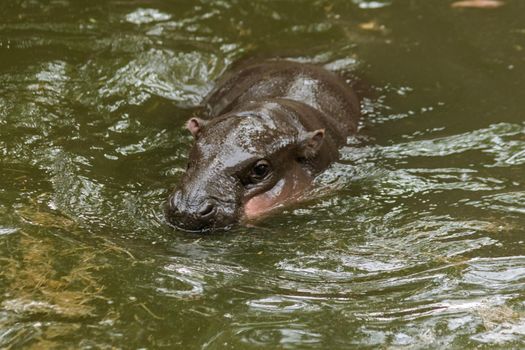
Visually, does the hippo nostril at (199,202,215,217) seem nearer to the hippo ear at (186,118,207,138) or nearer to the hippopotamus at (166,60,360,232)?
the hippopotamus at (166,60,360,232)

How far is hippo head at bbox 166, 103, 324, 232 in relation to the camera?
18.3 ft

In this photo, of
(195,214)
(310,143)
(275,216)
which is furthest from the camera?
(310,143)

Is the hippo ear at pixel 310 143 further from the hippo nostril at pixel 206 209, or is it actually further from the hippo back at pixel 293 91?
the hippo nostril at pixel 206 209

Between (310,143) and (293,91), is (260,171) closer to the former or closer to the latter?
(310,143)

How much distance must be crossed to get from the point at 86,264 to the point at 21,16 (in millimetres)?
6021

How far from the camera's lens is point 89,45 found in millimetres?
9227

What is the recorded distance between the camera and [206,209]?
5.52 metres

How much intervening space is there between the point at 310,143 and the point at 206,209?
4.83 ft

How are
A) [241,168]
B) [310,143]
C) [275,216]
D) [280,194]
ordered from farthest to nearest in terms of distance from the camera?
[310,143]
[280,194]
[275,216]
[241,168]

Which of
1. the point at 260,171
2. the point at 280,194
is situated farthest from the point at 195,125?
the point at 280,194

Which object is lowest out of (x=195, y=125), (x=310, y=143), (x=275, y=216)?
(x=275, y=216)

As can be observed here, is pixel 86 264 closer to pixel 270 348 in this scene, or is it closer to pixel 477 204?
pixel 270 348

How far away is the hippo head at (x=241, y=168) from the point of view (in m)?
5.58

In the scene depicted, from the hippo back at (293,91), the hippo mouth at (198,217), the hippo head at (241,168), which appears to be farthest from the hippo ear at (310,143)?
the hippo mouth at (198,217)
